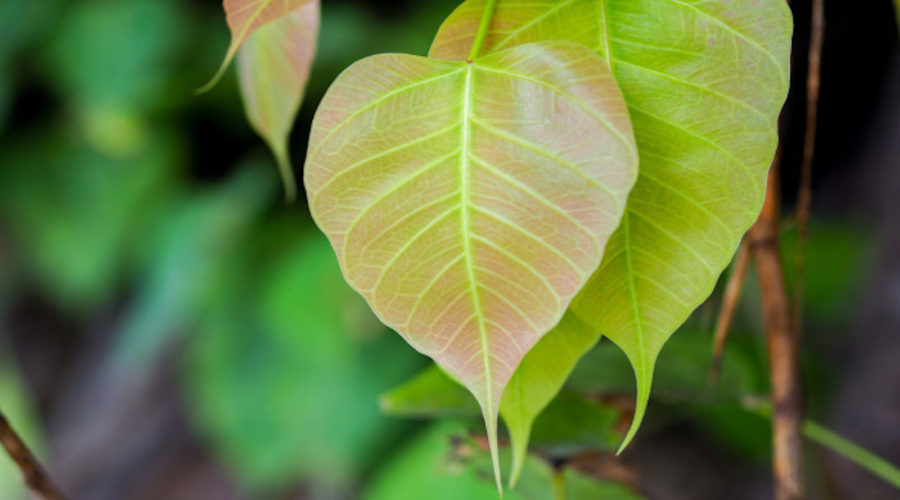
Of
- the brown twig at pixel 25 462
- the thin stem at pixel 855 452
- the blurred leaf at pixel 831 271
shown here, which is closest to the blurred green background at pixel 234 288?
the blurred leaf at pixel 831 271

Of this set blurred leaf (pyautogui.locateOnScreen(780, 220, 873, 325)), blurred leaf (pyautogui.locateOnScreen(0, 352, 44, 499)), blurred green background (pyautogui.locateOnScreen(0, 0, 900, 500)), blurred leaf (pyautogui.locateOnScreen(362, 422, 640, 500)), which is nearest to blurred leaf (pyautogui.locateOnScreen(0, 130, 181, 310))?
blurred green background (pyautogui.locateOnScreen(0, 0, 900, 500))

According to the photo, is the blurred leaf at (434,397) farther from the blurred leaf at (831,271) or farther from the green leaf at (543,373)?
the blurred leaf at (831,271)

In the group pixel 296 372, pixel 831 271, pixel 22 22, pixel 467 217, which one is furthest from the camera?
pixel 22 22

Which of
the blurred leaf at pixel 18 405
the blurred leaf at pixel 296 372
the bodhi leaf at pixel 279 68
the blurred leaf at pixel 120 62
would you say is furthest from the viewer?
the blurred leaf at pixel 18 405

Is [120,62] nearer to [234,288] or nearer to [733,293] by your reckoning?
[234,288]

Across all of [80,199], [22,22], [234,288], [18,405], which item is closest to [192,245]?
[234,288]

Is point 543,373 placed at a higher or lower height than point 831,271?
higher

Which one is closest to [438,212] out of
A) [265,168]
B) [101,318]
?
[265,168]
